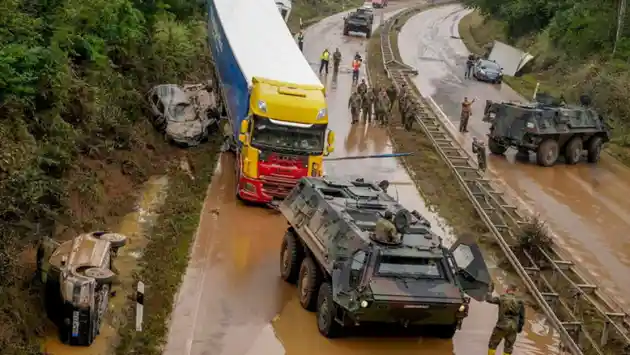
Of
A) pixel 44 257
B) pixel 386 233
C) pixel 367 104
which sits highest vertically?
pixel 386 233

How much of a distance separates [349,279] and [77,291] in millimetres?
3789

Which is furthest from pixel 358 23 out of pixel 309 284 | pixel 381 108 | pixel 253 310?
pixel 309 284

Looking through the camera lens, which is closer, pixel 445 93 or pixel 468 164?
pixel 468 164

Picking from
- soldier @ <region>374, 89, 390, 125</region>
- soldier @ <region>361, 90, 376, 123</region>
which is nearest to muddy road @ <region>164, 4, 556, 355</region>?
soldier @ <region>374, 89, 390, 125</region>

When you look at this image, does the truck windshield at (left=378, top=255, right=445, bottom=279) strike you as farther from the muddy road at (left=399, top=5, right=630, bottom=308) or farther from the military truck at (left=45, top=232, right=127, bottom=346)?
the muddy road at (left=399, top=5, right=630, bottom=308)

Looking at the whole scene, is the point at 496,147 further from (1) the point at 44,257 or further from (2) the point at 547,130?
(1) the point at 44,257

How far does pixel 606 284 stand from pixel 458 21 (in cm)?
4998

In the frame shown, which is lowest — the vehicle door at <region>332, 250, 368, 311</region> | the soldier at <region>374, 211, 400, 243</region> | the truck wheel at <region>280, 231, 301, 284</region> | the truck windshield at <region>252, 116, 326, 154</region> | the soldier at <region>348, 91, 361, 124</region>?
the soldier at <region>348, 91, 361, 124</region>

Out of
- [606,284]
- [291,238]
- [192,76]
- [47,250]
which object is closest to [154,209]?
[291,238]

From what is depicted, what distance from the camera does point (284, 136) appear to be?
17953 mm

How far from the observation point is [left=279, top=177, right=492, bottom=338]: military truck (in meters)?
11.1

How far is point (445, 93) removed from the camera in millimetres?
35156

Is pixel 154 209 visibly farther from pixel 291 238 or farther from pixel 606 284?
pixel 606 284

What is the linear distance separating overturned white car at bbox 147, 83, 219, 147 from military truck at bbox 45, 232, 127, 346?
1098 centimetres
